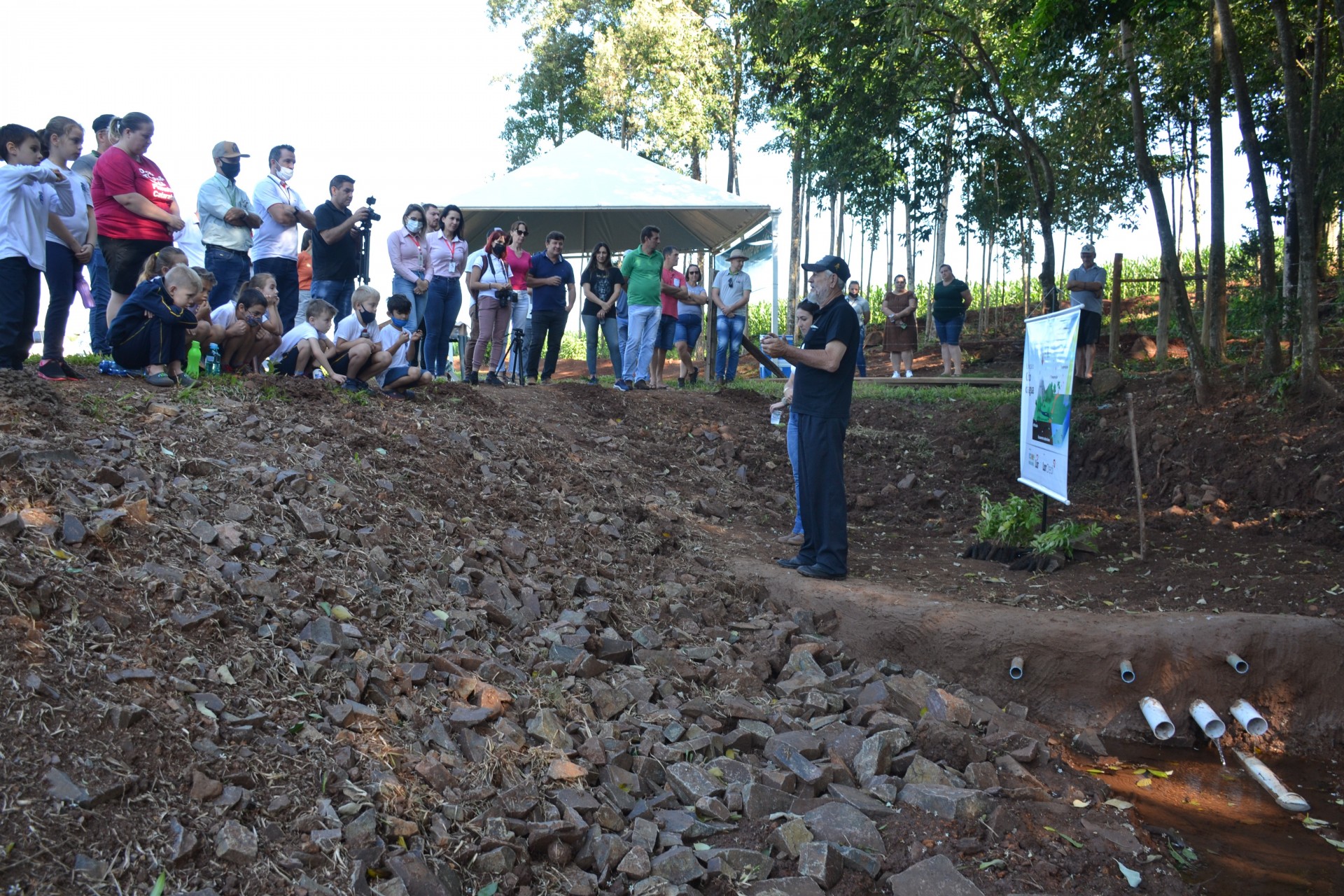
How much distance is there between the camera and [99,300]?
7.82 meters

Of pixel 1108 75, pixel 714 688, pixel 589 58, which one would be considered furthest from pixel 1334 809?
pixel 589 58

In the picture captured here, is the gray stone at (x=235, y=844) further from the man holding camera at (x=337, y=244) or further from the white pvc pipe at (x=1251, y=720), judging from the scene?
the man holding camera at (x=337, y=244)

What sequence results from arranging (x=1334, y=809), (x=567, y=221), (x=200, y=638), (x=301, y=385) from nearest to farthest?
(x=200, y=638), (x=1334, y=809), (x=301, y=385), (x=567, y=221)

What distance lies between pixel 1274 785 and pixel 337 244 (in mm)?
7318

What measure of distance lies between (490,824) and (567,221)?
12.6 metres

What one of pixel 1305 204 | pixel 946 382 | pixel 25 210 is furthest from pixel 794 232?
pixel 25 210

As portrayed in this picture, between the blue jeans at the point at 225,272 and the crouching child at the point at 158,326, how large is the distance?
1.07 metres

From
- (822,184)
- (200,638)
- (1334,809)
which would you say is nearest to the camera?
(200,638)

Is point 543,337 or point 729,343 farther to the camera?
point 729,343

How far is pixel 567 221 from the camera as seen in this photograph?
49.4ft

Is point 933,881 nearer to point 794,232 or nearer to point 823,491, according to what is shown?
point 823,491

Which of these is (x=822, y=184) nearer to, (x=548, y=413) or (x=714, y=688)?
(x=548, y=413)

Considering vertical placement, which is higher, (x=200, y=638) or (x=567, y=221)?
(x=567, y=221)

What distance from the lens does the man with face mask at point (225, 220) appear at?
7.30 metres
